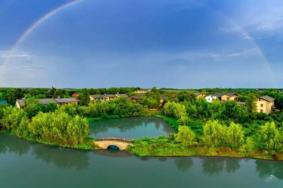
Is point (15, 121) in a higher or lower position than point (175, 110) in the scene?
lower

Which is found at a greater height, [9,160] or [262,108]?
[262,108]

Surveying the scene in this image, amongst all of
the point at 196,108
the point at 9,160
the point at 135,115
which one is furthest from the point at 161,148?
the point at 135,115

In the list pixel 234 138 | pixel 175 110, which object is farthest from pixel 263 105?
pixel 234 138

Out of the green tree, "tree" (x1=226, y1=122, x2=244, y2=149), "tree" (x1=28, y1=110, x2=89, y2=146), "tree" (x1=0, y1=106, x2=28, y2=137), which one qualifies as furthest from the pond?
the green tree

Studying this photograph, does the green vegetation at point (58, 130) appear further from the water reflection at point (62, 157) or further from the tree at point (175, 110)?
the tree at point (175, 110)

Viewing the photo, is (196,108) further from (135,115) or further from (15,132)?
(15,132)

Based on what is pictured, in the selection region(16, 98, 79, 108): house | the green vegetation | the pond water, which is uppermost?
region(16, 98, 79, 108): house

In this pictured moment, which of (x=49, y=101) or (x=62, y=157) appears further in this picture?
(x=49, y=101)

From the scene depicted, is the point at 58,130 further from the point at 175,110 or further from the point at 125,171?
the point at 175,110

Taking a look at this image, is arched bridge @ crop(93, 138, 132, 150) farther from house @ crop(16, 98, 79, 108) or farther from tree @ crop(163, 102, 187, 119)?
house @ crop(16, 98, 79, 108)
